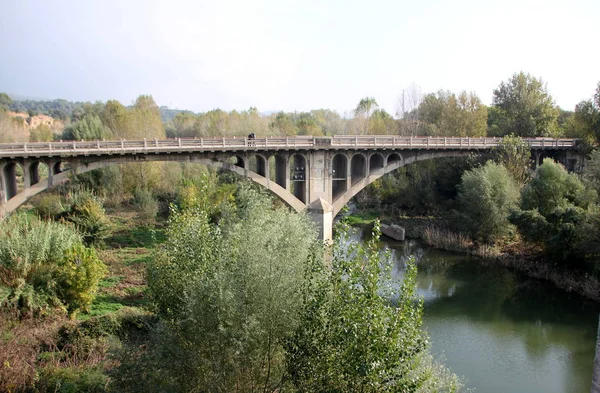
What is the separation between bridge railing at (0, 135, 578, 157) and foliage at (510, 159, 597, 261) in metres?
7.25

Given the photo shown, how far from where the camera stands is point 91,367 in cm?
1364

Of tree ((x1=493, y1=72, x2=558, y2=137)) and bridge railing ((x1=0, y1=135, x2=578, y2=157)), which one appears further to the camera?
tree ((x1=493, y1=72, x2=558, y2=137))

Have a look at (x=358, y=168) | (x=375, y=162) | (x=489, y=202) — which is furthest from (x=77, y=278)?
(x=489, y=202)

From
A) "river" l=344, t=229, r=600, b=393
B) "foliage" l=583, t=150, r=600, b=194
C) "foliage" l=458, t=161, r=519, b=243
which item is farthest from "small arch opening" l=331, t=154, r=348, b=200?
"foliage" l=583, t=150, r=600, b=194

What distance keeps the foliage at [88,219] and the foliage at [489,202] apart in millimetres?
23471

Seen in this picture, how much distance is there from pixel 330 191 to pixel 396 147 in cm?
564

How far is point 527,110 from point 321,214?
26.4 meters

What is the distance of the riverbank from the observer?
82.8ft

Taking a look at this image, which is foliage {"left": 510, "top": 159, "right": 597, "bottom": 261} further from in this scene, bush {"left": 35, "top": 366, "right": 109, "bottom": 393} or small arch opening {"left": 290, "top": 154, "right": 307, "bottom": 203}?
bush {"left": 35, "top": 366, "right": 109, "bottom": 393}

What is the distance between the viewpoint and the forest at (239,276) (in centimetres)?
983

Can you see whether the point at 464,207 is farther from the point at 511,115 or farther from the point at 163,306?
the point at 163,306

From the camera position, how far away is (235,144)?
28016 millimetres

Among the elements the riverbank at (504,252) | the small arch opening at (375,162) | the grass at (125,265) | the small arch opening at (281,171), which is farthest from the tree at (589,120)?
the grass at (125,265)

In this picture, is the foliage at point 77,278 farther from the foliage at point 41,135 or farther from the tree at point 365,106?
the tree at point 365,106
